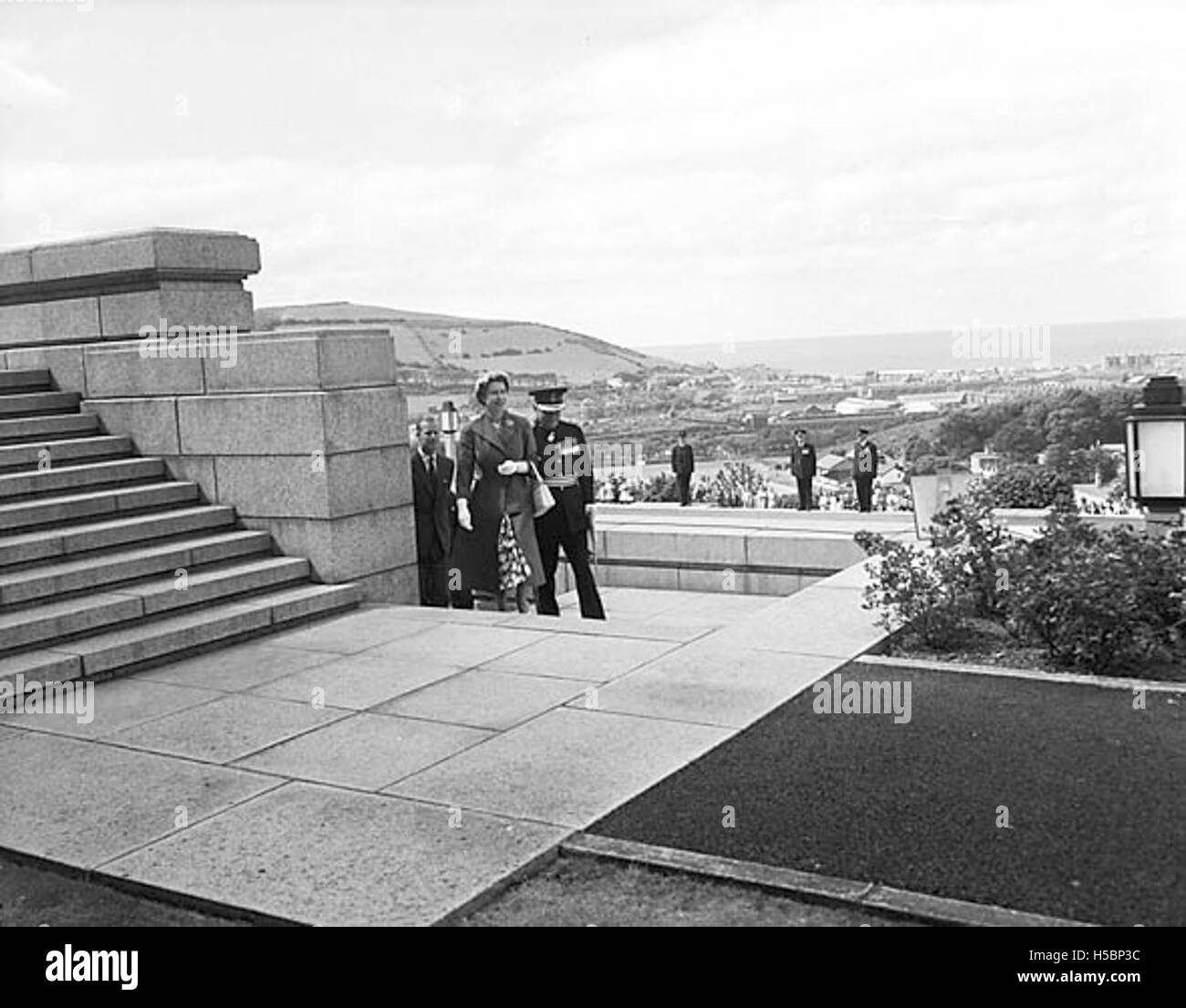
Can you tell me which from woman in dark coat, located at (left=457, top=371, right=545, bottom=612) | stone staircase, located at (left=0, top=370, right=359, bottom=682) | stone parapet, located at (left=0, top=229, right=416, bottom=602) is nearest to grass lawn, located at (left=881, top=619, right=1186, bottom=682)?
woman in dark coat, located at (left=457, top=371, right=545, bottom=612)

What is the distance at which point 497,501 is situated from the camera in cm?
1152

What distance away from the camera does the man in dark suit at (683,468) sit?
24047 millimetres

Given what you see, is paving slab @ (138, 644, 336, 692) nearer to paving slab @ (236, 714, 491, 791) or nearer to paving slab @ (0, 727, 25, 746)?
paving slab @ (0, 727, 25, 746)

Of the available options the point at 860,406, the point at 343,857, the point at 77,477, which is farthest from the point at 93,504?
the point at 860,406

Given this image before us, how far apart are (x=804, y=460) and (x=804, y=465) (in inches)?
3.5

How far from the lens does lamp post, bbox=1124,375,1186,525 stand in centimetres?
930

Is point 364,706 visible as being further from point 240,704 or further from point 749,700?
point 749,700

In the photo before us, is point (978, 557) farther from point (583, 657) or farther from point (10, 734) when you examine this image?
point (10, 734)

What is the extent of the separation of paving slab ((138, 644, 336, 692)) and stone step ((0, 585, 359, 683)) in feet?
0.38

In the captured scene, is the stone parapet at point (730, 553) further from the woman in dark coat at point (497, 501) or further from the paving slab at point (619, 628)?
the paving slab at point (619, 628)
